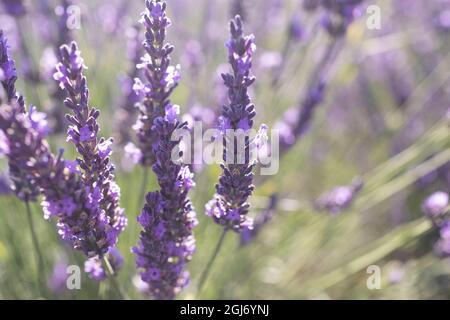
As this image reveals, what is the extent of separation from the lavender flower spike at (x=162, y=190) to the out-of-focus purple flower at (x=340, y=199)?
911 mm

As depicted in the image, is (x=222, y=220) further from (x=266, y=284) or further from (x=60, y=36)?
(x=266, y=284)

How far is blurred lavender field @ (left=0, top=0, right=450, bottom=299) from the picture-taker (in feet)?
6.14

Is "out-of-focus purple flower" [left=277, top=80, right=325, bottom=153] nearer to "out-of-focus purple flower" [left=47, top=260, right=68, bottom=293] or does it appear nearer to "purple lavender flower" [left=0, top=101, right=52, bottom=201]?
"out-of-focus purple flower" [left=47, top=260, right=68, bottom=293]

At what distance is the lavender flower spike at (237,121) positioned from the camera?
1.22m

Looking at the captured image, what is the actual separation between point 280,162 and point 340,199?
716mm

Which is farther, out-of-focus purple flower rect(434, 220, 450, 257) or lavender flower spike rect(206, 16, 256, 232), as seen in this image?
out-of-focus purple flower rect(434, 220, 450, 257)

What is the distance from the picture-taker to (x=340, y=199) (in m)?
2.14

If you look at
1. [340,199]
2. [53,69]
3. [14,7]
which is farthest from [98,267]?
[14,7]

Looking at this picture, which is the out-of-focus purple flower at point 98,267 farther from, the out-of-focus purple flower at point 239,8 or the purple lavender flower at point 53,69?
the out-of-focus purple flower at point 239,8

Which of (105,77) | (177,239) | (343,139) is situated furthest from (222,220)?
(343,139)

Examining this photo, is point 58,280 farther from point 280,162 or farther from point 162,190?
point 280,162

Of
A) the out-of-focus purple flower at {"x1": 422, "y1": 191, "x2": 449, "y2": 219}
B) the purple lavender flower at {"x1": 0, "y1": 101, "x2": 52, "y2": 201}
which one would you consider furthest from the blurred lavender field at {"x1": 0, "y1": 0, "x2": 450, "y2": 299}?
the purple lavender flower at {"x1": 0, "y1": 101, "x2": 52, "y2": 201}

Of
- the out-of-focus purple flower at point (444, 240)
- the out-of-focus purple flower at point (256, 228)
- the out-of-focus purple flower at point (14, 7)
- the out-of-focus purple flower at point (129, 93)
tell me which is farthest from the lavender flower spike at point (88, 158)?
the out-of-focus purple flower at point (444, 240)

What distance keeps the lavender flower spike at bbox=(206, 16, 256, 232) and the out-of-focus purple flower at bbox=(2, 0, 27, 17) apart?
122 centimetres
